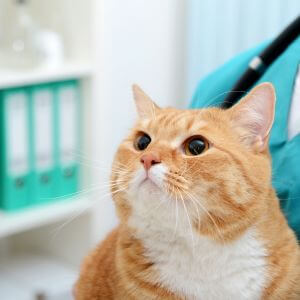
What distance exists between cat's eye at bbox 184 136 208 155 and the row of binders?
1129 mm

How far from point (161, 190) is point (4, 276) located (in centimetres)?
142

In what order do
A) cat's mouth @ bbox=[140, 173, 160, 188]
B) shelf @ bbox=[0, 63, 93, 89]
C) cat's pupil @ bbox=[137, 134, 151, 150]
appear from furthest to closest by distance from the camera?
shelf @ bbox=[0, 63, 93, 89]
cat's pupil @ bbox=[137, 134, 151, 150]
cat's mouth @ bbox=[140, 173, 160, 188]

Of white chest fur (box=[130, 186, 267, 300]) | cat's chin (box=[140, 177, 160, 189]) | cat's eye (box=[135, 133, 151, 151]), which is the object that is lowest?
white chest fur (box=[130, 186, 267, 300])

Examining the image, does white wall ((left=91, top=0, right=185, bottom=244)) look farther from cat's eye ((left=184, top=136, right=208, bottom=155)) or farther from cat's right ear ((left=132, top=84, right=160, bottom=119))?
cat's eye ((left=184, top=136, right=208, bottom=155))

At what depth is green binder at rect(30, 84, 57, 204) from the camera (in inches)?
82.5

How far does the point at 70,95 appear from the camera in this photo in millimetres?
2158

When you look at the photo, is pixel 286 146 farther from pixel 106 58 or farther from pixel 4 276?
pixel 4 276

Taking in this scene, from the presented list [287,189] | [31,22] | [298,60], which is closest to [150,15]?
[31,22]

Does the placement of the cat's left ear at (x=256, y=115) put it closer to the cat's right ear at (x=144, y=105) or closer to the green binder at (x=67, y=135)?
the cat's right ear at (x=144, y=105)

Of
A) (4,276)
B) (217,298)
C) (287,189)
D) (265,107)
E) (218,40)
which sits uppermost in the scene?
(218,40)

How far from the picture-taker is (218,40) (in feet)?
7.93

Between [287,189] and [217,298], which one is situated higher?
[287,189]

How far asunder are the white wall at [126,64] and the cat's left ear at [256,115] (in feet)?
3.25

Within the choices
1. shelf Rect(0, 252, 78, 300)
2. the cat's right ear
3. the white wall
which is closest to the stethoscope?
the cat's right ear
